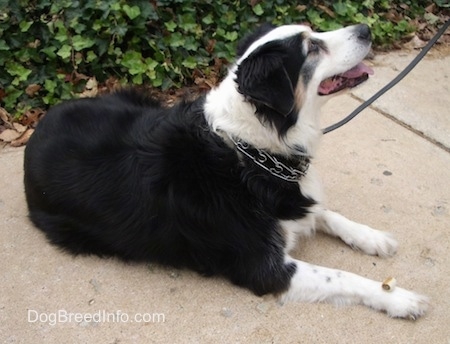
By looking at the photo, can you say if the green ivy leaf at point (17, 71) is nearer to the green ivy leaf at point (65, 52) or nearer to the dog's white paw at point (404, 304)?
the green ivy leaf at point (65, 52)

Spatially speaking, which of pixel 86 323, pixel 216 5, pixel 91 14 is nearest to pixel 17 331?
pixel 86 323

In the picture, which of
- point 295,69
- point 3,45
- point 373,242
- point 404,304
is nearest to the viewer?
point 295,69

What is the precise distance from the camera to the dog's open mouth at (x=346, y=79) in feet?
7.76

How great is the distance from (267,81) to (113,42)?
2.44 meters

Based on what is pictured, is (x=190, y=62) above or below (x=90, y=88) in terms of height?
above

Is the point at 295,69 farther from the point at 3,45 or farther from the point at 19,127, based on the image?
the point at 3,45

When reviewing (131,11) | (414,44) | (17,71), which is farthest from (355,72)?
(414,44)

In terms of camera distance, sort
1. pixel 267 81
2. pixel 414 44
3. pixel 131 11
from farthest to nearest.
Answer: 1. pixel 414 44
2. pixel 131 11
3. pixel 267 81

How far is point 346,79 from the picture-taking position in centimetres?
241

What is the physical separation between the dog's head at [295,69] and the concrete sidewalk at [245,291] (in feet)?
3.09

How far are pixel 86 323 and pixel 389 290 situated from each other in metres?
1.54

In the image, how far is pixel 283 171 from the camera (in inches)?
Answer: 94.6

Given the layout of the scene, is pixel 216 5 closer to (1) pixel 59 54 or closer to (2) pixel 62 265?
(1) pixel 59 54

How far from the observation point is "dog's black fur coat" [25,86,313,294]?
2.39 metres
